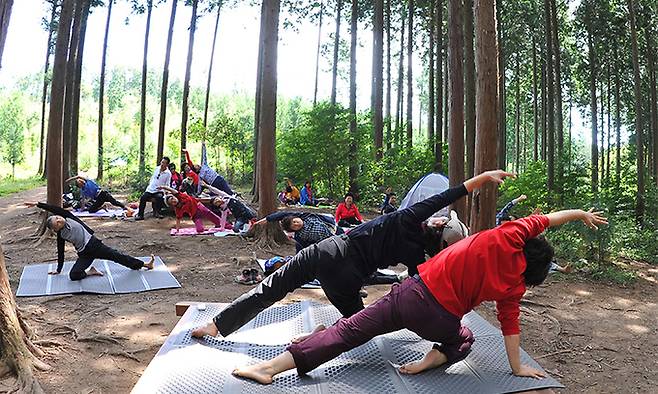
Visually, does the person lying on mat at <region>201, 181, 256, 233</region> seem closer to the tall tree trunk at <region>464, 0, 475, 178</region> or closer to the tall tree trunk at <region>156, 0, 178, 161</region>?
the tall tree trunk at <region>464, 0, 475, 178</region>

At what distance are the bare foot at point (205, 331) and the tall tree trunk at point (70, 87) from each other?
11.7 meters

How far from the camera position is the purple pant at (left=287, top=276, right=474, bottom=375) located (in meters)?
3.34

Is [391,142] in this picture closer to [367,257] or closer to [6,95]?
[367,257]

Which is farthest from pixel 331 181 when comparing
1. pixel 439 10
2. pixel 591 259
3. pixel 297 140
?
pixel 591 259

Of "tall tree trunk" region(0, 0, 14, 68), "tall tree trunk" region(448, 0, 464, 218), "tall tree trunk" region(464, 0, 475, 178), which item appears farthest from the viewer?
"tall tree trunk" region(464, 0, 475, 178)

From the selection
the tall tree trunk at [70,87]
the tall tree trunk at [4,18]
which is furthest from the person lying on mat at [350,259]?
the tall tree trunk at [70,87]

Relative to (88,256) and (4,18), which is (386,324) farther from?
(88,256)

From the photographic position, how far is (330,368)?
366cm

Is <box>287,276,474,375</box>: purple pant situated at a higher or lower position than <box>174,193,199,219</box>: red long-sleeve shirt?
lower

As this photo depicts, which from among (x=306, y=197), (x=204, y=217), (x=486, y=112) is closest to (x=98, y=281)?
(x=204, y=217)

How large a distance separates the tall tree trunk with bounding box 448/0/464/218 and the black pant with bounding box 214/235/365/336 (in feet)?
19.2

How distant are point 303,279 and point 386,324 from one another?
2.82 feet

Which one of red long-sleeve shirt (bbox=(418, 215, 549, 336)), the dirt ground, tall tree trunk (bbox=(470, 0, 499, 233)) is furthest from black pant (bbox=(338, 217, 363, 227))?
red long-sleeve shirt (bbox=(418, 215, 549, 336))

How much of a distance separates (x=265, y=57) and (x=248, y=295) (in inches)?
268
